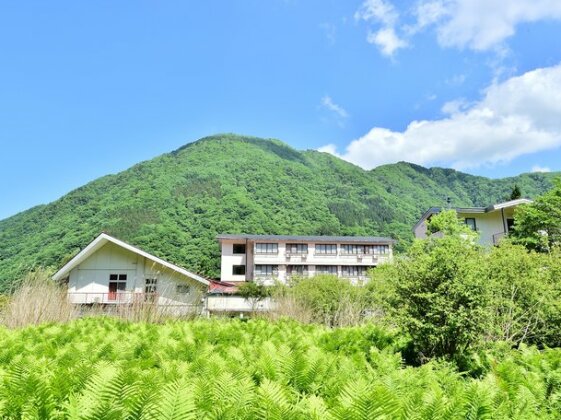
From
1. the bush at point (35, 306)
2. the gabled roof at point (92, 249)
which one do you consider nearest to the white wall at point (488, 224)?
the gabled roof at point (92, 249)

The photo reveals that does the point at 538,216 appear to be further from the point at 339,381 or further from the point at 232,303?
the point at 339,381

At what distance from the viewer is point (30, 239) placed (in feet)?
177

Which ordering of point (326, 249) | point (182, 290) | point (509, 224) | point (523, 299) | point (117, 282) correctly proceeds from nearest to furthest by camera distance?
point (523, 299) < point (182, 290) < point (117, 282) < point (509, 224) < point (326, 249)

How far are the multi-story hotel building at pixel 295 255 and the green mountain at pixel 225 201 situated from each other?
4.17 meters

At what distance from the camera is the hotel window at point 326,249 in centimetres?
4878

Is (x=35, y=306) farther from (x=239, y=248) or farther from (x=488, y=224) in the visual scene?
(x=239, y=248)

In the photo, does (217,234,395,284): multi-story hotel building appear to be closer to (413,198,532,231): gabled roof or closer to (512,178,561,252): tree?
(413,198,532,231): gabled roof

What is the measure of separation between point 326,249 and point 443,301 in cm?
4257

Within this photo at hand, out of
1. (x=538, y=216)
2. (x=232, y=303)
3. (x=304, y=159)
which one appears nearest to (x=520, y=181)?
(x=304, y=159)

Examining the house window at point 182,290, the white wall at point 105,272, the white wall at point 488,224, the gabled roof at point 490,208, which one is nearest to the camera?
the house window at point 182,290

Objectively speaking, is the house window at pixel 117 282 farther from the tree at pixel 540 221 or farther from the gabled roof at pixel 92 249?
the tree at pixel 540 221

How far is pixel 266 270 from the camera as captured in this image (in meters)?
47.4

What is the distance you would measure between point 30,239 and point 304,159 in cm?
6132

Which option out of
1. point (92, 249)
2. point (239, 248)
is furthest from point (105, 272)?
point (239, 248)
